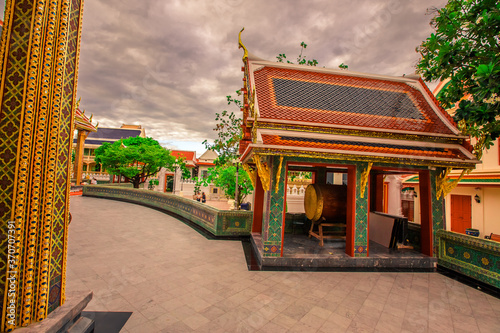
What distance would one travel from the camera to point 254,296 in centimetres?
460

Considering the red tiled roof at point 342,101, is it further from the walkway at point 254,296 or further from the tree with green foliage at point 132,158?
the tree with green foliage at point 132,158

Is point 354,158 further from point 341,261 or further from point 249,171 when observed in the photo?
point 249,171

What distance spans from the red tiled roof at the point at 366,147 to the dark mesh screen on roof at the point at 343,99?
1.51 meters

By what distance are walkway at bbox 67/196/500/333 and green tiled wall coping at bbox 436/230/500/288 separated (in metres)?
0.60

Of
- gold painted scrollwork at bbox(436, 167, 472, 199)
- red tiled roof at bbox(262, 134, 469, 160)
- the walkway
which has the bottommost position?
the walkway

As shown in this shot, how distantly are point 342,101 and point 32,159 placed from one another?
27.9ft

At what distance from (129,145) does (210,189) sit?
1131 centimetres

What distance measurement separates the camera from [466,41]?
18.3 ft

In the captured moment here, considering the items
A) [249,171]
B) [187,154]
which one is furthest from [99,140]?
[249,171]

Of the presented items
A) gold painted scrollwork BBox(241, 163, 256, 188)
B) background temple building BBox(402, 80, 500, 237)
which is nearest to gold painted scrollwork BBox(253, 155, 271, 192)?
gold painted scrollwork BBox(241, 163, 256, 188)

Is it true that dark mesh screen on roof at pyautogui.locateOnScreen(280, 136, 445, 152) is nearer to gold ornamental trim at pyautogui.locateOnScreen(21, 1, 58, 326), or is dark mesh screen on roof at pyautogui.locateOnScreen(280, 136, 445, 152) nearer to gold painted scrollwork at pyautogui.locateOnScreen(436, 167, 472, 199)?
gold painted scrollwork at pyautogui.locateOnScreen(436, 167, 472, 199)

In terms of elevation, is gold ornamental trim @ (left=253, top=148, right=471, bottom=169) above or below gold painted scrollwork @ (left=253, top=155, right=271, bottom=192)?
above

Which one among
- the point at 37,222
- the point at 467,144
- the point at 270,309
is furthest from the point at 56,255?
the point at 467,144

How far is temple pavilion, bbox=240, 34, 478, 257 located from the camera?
625cm
